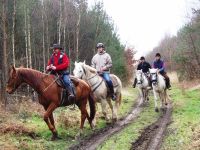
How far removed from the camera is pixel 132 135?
11.5 metres

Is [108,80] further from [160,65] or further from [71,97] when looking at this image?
[160,65]

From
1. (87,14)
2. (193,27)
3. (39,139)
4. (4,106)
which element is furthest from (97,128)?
(193,27)

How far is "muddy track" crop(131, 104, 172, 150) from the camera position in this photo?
32.8ft

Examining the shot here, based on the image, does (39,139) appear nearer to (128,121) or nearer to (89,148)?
(89,148)

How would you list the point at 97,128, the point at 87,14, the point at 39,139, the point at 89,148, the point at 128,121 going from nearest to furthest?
the point at 89,148 → the point at 39,139 → the point at 97,128 → the point at 128,121 → the point at 87,14

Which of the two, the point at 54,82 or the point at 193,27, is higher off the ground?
the point at 193,27

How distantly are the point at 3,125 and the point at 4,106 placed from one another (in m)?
3.74

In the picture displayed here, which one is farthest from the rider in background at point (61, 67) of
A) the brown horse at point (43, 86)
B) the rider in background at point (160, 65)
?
the rider in background at point (160, 65)

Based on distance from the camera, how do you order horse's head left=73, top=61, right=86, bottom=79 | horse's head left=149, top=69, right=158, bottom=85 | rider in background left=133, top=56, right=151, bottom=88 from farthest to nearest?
rider in background left=133, top=56, right=151, bottom=88 → horse's head left=149, top=69, right=158, bottom=85 → horse's head left=73, top=61, right=86, bottom=79

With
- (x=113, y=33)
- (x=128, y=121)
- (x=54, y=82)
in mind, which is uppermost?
(x=113, y=33)

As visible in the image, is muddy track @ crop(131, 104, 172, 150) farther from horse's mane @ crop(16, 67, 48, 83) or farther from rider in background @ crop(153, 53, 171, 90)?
rider in background @ crop(153, 53, 171, 90)

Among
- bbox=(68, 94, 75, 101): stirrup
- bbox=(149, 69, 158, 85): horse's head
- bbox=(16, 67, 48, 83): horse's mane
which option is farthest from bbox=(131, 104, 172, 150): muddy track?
bbox=(16, 67, 48, 83): horse's mane

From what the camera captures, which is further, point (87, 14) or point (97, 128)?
point (87, 14)

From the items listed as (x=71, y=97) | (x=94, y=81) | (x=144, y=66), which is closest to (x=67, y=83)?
(x=71, y=97)
